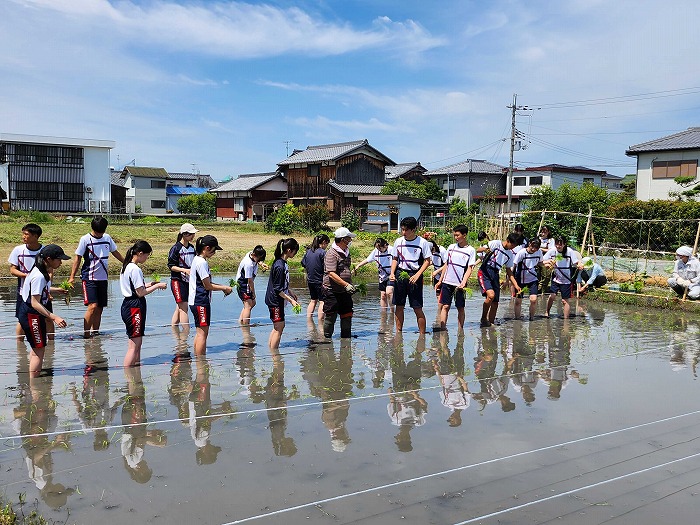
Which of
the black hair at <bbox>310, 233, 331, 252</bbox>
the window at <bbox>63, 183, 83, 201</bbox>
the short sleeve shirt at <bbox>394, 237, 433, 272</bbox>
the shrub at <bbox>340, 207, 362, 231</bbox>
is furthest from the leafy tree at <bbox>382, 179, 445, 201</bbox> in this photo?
the short sleeve shirt at <bbox>394, 237, 433, 272</bbox>

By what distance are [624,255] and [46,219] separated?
29.9m

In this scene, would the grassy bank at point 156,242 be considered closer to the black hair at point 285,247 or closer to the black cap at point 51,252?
the black hair at point 285,247

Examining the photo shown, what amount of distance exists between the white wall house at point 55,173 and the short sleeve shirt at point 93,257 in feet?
137

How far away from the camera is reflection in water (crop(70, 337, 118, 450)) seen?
5.70 meters

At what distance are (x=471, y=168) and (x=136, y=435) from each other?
53364mm

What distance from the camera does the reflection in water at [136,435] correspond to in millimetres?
4872

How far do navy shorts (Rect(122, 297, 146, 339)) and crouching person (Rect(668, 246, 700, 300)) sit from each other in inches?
459

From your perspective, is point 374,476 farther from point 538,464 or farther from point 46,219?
point 46,219

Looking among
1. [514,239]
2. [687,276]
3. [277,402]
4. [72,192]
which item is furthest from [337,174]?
[277,402]

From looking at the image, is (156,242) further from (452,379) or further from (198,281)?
(452,379)

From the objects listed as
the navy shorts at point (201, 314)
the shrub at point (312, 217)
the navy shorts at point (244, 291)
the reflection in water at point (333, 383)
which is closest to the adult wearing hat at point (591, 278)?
the reflection in water at point (333, 383)

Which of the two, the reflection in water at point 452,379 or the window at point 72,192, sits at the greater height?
the window at point 72,192

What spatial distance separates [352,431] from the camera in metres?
5.85

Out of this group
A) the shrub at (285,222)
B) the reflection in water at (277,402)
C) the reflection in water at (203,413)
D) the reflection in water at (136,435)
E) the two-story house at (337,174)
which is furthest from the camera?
the two-story house at (337,174)
